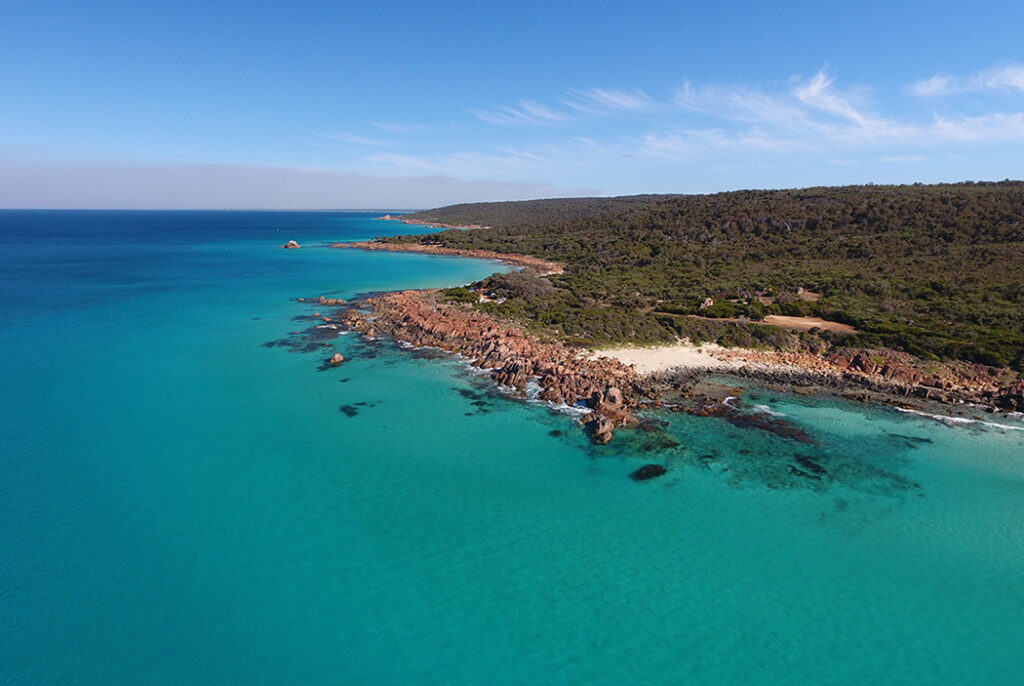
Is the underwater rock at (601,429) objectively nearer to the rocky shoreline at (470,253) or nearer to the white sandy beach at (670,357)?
the white sandy beach at (670,357)

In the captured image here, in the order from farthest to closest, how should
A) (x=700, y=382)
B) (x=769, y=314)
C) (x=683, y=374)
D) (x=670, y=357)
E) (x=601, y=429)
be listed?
(x=769, y=314), (x=670, y=357), (x=683, y=374), (x=700, y=382), (x=601, y=429)

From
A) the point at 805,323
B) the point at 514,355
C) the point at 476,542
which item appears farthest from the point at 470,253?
the point at 476,542

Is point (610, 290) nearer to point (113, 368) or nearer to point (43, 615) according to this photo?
point (113, 368)

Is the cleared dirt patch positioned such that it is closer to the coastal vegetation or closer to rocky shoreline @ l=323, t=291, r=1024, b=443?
the coastal vegetation

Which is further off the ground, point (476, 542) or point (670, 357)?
point (670, 357)

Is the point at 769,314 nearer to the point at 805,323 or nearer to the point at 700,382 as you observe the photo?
the point at 805,323

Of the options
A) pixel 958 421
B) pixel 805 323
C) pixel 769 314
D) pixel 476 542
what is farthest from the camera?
pixel 769 314

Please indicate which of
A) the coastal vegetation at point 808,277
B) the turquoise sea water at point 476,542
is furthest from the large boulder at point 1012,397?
the turquoise sea water at point 476,542
